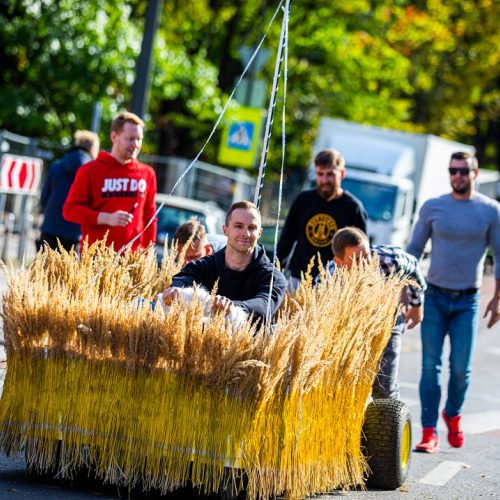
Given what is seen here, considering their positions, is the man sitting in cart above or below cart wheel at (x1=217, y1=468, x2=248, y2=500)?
above

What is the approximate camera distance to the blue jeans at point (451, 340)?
32.8 ft

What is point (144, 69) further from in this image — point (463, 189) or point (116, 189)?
point (463, 189)

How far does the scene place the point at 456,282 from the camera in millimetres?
10000

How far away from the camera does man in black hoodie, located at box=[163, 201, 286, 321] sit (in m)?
7.33

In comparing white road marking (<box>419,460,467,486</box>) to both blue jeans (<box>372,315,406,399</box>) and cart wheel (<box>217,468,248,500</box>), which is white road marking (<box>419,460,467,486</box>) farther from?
cart wheel (<box>217,468,248,500</box>)

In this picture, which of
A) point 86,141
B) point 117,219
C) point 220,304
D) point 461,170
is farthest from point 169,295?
point 86,141

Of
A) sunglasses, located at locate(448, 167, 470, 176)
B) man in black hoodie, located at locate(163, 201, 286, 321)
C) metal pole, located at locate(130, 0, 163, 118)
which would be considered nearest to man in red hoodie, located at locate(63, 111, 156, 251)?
sunglasses, located at locate(448, 167, 470, 176)

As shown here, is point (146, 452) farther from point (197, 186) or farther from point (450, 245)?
point (197, 186)

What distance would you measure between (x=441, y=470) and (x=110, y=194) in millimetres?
2866

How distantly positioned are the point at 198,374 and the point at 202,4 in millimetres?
32743

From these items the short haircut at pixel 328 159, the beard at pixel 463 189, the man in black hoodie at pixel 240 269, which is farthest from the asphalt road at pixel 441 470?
the short haircut at pixel 328 159

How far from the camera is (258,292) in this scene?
24.1 feet

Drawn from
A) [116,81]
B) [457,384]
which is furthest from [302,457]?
[116,81]

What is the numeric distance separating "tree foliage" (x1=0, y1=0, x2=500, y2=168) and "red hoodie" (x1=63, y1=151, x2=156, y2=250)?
46.6 feet
